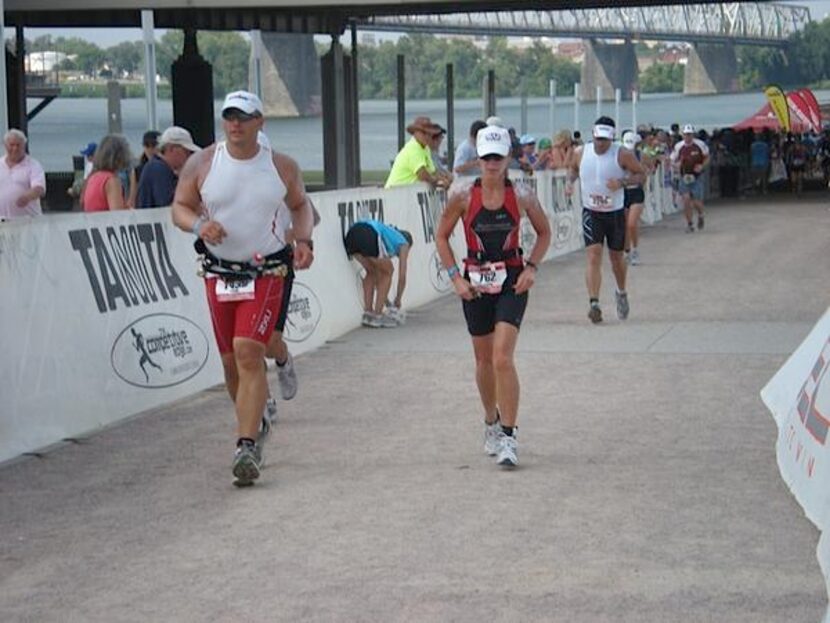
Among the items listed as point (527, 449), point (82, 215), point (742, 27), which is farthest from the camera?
point (742, 27)

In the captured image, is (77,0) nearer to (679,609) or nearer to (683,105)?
(679,609)

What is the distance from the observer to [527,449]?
10305mm

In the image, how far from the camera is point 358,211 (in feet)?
57.0

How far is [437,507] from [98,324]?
3731 millimetres

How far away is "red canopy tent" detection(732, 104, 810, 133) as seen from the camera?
54125 millimetres

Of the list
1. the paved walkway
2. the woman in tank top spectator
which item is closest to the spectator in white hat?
the woman in tank top spectator

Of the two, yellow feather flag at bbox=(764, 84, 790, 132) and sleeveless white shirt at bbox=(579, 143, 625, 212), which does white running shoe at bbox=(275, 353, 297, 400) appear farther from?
yellow feather flag at bbox=(764, 84, 790, 132)

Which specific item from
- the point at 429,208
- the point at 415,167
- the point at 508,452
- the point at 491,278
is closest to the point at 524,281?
the point at 491,278

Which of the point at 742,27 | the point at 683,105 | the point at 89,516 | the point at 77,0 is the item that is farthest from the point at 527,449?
the point at 683,105

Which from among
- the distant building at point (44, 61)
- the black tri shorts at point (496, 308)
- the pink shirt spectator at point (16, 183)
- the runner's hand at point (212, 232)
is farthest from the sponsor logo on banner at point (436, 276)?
the distant building at point (44, 61)

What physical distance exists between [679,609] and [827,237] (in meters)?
23.9

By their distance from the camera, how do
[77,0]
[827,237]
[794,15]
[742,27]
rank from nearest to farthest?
1. [827,237]
2. [77,0]
3. [742,27]
4. [794,15]

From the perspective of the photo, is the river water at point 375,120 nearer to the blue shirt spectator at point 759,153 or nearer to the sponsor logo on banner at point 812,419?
the blue shirt spectator at point 759,153

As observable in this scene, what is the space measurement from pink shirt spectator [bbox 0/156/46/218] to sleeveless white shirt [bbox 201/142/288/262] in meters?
6.32
